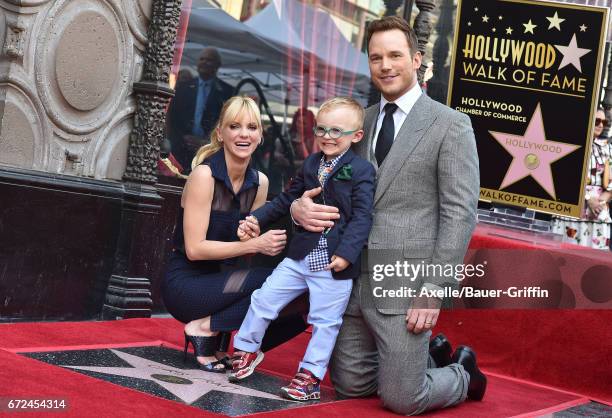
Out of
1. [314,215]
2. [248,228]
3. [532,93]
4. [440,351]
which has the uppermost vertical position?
[532,93]

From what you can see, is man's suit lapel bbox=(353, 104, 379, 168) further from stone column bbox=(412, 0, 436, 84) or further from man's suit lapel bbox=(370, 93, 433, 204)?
stone column bbox=(412, 0, 436, 84)

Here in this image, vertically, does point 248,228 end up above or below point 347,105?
below

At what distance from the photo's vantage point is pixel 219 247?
4.86m

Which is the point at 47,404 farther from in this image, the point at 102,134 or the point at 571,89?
the point at 571,89

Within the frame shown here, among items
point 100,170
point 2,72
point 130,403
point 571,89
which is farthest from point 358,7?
point 130,403

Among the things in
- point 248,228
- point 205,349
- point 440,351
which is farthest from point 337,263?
point 440,351

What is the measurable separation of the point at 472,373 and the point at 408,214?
3.43 feet

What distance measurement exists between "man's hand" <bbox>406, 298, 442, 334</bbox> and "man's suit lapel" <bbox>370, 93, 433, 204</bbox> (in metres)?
0.53

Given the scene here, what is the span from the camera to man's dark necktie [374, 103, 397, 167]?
475cm

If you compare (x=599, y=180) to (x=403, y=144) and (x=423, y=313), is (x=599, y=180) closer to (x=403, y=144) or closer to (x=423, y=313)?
(x=403, y=144)

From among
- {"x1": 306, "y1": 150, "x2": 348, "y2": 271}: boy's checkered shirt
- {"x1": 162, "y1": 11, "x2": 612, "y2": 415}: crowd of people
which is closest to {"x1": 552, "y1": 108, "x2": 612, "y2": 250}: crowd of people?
{"x1": 162, "y1": 11, "x2": 612, "y2": 415}: crowd of people

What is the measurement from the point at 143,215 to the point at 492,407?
2490 mm

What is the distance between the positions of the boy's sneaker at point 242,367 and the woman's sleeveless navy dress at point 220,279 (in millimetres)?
186

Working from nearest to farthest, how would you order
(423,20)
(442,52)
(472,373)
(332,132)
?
(332,132) → (472,373) → (423,20) → (442,52)
